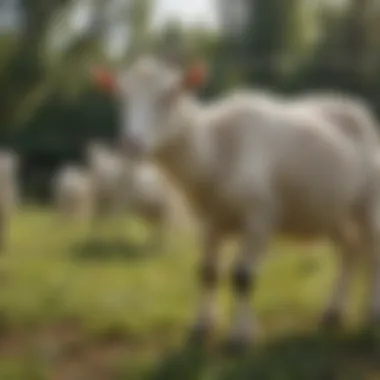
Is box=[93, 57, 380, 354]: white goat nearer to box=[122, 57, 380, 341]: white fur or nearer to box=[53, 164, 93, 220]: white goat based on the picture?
box=[122, 57, 380, 341]: white fur

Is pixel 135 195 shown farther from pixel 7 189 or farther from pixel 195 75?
pixel 195 75

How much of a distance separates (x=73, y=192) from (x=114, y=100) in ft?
2.54

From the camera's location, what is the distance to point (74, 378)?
1724 mm

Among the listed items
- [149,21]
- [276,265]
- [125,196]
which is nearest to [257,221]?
[149,21]

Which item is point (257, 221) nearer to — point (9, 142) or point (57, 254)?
point (9, 142)

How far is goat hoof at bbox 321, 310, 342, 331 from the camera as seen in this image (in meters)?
2.10

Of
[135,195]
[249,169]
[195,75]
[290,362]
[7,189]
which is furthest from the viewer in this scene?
[135,195]

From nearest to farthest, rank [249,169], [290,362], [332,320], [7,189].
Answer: [290,362] → [249,169] → [332,320] → [7,189]

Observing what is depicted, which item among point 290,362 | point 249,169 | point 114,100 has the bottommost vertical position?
point 290,362

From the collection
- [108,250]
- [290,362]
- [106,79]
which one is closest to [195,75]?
[106,79]

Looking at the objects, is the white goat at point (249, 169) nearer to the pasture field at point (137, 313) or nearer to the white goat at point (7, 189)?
the pasture field at point (137, 313)

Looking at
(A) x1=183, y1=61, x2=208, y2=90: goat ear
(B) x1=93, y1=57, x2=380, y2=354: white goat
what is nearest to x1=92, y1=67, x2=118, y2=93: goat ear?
(B) x1=93, y1=57, x2=380, y2=354: white goat

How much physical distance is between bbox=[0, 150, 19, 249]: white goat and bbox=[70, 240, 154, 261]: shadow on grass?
25 centimetres

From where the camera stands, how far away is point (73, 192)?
2572 millimetres
